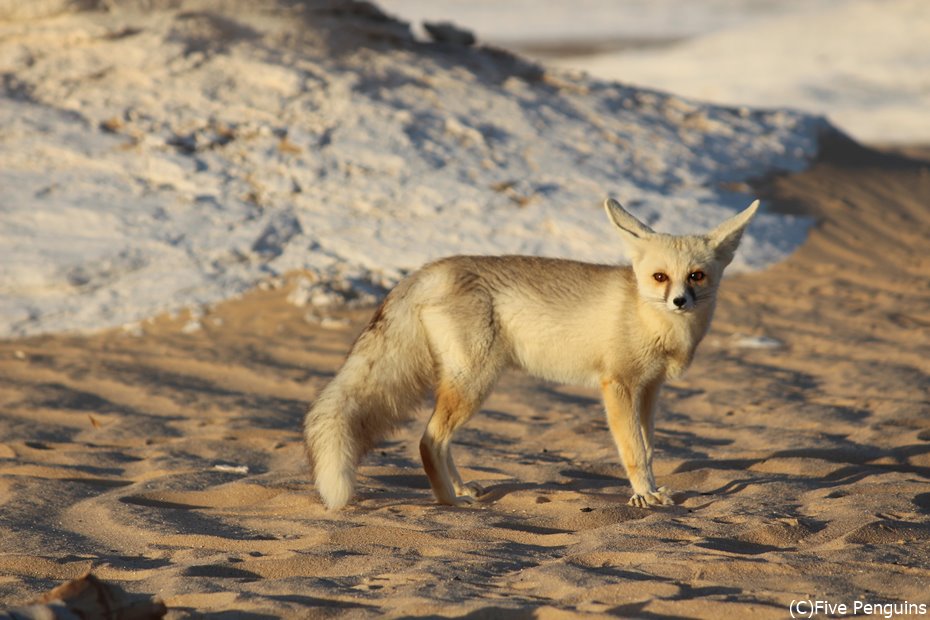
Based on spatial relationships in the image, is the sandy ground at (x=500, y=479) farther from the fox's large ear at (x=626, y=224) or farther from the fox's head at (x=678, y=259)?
the fox's large ear at (x=626, y=224)

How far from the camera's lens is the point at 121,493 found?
16.9ft

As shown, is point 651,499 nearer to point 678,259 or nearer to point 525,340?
point 525,340

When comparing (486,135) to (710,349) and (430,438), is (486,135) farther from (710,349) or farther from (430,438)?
(430,438)

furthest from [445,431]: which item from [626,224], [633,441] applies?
[626,224]

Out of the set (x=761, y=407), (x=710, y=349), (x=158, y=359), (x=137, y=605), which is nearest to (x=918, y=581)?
(x=137, y=605)

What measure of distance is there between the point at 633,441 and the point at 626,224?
3.29ft

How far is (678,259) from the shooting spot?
508cm

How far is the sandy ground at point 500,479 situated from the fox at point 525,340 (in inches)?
12.7

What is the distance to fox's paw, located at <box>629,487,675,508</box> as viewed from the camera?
496cm

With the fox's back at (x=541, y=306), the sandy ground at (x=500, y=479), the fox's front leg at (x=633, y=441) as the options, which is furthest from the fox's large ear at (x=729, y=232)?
the sandy ground at (x=500, y=479)

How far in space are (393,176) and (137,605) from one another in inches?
274

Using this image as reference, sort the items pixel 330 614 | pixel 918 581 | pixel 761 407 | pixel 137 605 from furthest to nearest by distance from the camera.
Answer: pixel 761 407
pixel 918 581
pixel 330 614
pixel 137 605

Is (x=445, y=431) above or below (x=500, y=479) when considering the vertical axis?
above

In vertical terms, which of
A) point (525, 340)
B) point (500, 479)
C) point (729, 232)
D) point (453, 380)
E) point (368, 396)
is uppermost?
point (729, 232)
